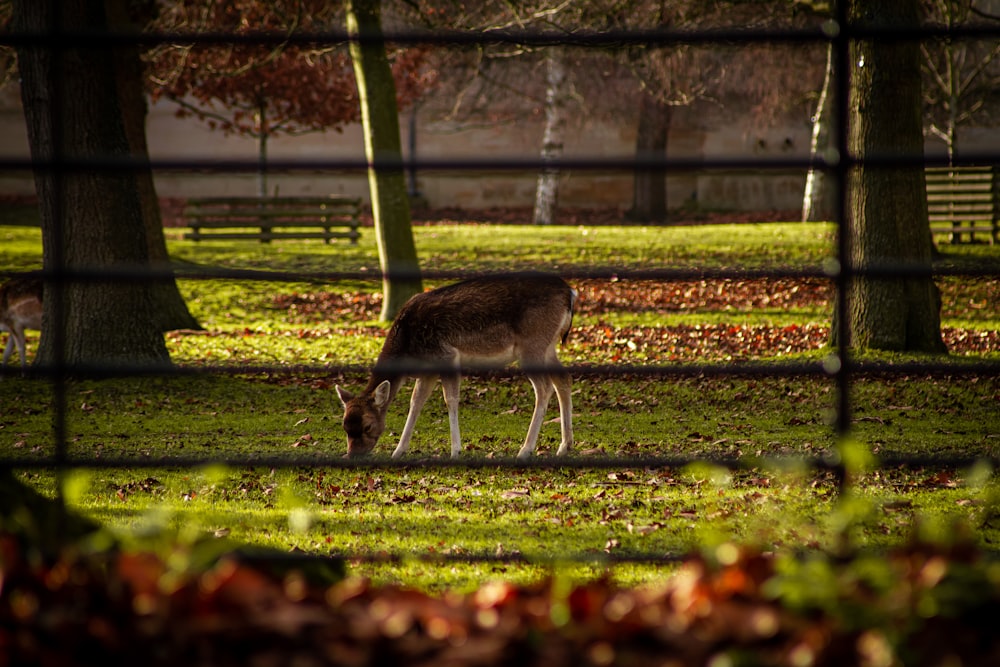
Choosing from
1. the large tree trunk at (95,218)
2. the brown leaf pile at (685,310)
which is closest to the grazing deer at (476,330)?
the brown leaf pile at (685,310)

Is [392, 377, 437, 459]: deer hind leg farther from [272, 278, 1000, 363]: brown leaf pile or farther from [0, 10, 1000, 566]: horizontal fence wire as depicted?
[0, 10, 1000, 566]: horizontal fence wire

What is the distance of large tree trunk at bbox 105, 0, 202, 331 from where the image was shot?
675 inches

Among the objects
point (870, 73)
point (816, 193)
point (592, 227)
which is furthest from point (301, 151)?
point (870, 73)

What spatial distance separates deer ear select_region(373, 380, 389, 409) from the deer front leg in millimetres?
1169

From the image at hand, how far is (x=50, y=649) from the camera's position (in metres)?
2.37

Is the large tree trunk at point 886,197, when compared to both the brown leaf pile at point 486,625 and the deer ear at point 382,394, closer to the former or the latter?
the deer ear at point 382,394

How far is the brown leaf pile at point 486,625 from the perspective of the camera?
226 centimetres

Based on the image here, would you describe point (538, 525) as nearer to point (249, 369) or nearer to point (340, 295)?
point (249, 369)

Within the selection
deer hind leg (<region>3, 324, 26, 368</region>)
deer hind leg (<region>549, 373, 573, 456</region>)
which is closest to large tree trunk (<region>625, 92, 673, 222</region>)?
deer hind leg (<region>3, 324, 26, 368</region>)

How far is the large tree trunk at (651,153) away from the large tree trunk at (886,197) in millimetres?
24545

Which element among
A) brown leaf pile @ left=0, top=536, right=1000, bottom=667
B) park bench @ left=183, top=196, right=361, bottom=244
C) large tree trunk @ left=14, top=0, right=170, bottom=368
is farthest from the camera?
park bench @ left=183, top=196, right=361, bottom=244

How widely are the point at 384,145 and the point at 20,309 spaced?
238 inches

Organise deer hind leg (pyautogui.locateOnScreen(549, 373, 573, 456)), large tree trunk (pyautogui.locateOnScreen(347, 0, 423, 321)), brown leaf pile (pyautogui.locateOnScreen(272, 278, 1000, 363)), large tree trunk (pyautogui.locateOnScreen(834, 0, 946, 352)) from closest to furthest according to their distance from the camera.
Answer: deer hind leg (pyautogui.locateOnScreen(549, 373, 573, 456)) → large tree trunk (pyautogui.locateOnScreen(834, 0, 946, 352)) → brown leaf pile (pyautogui.locateOnScreen(272, 278, 1000, 363)) → large tree trunk (pyautogui.locateOnScreen(347, 0, 423, 321))

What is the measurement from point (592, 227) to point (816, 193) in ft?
20.3
